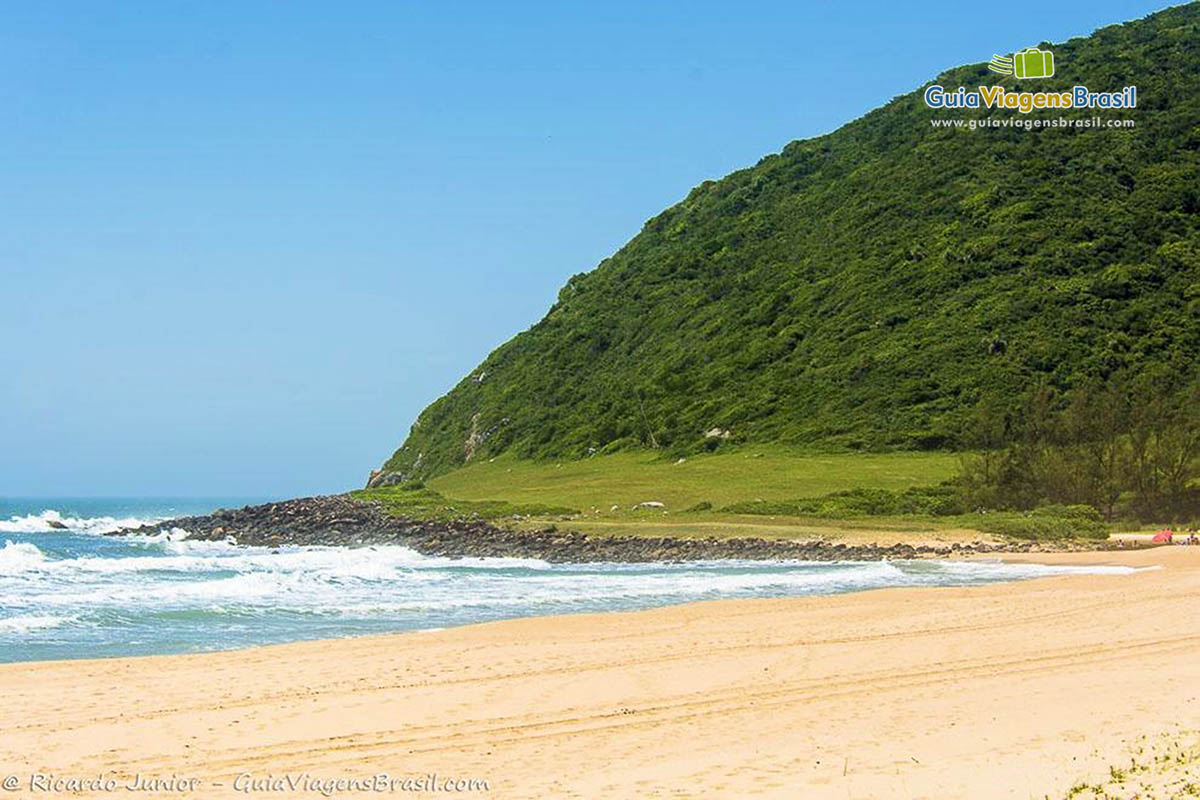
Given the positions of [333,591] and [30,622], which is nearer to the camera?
[30,622]

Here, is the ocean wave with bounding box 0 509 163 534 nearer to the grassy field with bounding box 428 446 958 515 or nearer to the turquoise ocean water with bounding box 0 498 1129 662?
the grassy field with bounding box 428 446 958 515

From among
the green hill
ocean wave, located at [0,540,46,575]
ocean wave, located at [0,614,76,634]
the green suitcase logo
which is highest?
the green suitcase logo

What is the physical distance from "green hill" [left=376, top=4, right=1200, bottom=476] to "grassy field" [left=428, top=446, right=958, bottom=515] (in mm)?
3187

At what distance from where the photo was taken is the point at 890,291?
290ft

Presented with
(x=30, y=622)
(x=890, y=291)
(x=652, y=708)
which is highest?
(x=890, y=291)

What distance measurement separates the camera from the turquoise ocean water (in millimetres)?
23406

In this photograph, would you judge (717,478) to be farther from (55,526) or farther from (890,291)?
(55,526)

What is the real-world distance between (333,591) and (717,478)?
37.0 meters

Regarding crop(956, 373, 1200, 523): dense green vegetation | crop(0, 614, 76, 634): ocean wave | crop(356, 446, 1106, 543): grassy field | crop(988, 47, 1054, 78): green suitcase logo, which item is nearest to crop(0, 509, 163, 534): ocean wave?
crop(356, 446, 1106, 543): grassy field

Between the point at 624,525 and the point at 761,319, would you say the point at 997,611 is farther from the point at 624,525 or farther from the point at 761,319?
the point at 761,319

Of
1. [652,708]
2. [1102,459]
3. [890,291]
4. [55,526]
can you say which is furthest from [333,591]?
[55,526]

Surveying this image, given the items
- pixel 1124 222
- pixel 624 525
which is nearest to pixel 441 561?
pixel 624 525

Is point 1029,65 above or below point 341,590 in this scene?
above

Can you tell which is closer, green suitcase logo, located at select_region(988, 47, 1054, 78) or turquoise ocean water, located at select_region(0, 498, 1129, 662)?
turquoise ocean water, located at select_region(0, 498, 1129, 662)
